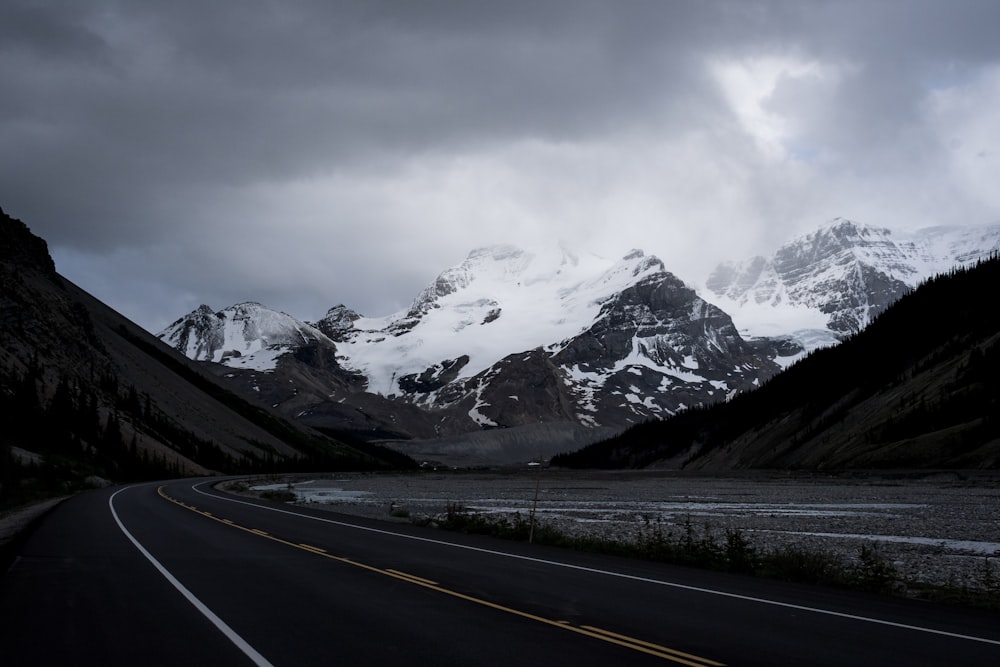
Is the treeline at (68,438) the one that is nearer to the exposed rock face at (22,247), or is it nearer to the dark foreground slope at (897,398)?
the exposed rock face at (22,247)

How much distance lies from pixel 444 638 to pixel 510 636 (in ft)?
3.01

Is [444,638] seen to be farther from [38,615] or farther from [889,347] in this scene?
→ [889,347]

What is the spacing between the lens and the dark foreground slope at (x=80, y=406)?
92.8 m

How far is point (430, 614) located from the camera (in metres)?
12.9

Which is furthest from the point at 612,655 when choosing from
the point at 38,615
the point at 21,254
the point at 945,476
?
the point at 21,254

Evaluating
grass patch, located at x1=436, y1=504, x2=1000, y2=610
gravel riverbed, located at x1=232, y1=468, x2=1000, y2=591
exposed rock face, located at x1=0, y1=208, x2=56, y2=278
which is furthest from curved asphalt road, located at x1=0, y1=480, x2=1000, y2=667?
exposed rock face, located at x1=0, y1=208, x2=56, y2=278

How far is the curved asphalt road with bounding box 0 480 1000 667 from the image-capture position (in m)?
10.4

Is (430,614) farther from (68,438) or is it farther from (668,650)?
(68,438)

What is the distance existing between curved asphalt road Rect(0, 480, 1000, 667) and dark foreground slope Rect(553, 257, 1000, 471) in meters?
74.4

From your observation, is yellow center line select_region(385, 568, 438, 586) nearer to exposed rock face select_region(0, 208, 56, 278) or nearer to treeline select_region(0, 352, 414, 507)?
treeline select_region(0, 352, 414, 507)

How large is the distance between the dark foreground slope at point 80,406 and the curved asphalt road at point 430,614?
44.6 m

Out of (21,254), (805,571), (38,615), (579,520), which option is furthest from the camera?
(21,254)

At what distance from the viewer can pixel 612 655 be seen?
10.3 m

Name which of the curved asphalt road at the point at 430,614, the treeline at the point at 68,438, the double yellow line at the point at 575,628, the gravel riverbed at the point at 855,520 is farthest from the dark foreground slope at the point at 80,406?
the double yellow line at the point at 575,628
